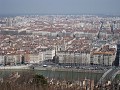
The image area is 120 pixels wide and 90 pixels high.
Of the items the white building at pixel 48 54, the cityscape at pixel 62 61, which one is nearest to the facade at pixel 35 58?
the cityscape at pixel 62 61

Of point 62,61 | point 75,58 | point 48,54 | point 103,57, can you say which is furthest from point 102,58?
point 48,54

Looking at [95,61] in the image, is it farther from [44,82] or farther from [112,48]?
[44,82]

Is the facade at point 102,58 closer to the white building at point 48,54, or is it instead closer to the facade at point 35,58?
the white building at point 48,54

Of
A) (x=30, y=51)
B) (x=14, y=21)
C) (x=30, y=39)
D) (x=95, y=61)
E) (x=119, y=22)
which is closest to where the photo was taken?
(x=95, y=61)

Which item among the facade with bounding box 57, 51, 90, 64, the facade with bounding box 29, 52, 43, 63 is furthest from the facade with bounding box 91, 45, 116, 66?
the facade with bounding box 29, 52, 43, 63

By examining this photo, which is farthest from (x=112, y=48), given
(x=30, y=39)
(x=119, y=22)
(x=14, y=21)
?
(x=14, y=21)

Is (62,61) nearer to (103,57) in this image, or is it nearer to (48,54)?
(48,54)

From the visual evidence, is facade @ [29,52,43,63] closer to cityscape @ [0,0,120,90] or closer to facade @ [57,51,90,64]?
cityscape @ [0,0,120,90]

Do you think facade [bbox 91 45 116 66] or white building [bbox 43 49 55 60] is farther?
white building [bbox 43 49 55 60]

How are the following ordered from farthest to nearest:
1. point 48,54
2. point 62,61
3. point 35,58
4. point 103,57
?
point 48,54
point 35,58
point 62,61
point 103,57

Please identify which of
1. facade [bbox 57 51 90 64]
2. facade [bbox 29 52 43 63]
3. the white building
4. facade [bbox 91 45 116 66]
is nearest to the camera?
facade [bbox 91 45 116 66]

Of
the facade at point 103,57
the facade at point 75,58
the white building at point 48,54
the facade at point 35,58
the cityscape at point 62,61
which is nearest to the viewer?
the cityscape at point 62,61
